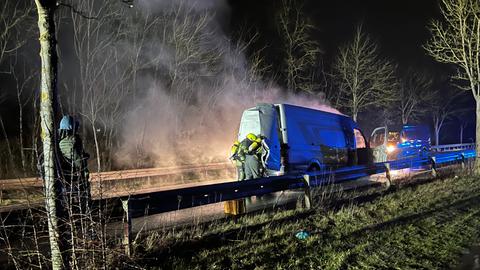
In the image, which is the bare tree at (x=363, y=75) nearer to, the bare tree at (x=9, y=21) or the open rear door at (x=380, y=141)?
the open rear door at (x=380, y=141)

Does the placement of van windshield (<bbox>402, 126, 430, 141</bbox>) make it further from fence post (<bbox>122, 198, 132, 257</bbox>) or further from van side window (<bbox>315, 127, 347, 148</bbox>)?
fence post (<bbox>122, 198, 132, 257</bbox>)

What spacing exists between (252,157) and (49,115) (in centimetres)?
666

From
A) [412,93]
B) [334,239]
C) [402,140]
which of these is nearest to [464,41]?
[402,140]

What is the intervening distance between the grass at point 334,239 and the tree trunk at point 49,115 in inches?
58.6

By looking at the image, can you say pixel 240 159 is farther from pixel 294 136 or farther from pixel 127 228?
pixel 127 228

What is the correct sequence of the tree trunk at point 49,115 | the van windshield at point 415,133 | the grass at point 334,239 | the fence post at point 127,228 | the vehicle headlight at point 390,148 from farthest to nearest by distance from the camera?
the van windshield at point 415,133 → the vehicle headlight at point 390,148 → the grass at point 334,239 → the fence post at point 127,228 → the tree trunk at point 49,115

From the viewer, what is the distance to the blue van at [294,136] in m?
10.3

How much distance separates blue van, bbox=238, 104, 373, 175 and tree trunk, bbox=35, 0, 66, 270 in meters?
7.01

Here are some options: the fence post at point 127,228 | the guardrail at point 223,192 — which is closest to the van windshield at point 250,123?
the guardrail at point 223,192

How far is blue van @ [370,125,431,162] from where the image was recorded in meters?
17.6

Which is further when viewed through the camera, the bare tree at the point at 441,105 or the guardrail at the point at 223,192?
the bare tree at the point at 441,105

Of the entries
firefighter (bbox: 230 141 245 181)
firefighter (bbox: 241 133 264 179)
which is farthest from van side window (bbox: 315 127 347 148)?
firefighter (bbox: 230 141 245 181)

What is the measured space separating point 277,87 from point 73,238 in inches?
873

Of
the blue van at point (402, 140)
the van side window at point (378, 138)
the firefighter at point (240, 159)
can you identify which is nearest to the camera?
the firefighter at point (240, 159)
